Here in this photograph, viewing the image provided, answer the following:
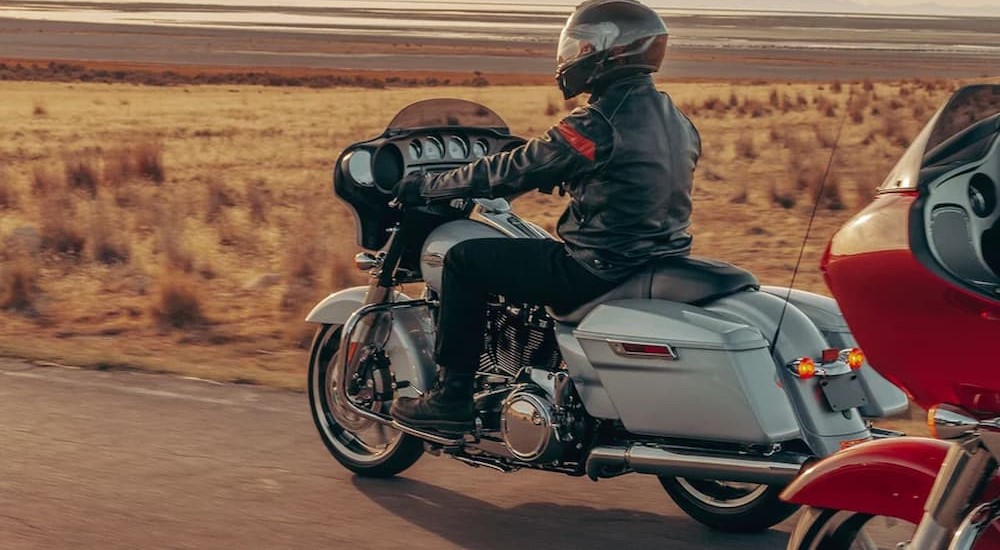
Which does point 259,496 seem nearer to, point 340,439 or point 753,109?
point 340,439

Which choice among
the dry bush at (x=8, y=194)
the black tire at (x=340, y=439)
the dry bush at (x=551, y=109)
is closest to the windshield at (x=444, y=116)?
the black tire at (x=340, y=439)

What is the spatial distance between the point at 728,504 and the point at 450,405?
3.56 ft

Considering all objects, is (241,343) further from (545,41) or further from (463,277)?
(545,41)

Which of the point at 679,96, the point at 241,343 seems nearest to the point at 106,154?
the point at 241,343

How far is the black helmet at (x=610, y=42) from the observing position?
5.53 metres

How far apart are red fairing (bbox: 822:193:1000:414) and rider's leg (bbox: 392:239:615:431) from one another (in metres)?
2.23

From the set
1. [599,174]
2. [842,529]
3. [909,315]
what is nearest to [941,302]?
[909,315]

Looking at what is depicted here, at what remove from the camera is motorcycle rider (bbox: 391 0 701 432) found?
17.9 ft

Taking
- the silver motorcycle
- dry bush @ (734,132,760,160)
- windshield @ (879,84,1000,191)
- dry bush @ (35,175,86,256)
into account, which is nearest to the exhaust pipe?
the silver motorcycle

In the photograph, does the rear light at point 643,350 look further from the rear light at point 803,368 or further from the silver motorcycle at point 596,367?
the rear light at point 803,368

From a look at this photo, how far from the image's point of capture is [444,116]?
21.4ft

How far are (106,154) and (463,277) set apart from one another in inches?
740

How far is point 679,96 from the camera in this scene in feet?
126

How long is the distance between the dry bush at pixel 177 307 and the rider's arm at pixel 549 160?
5956 mm
